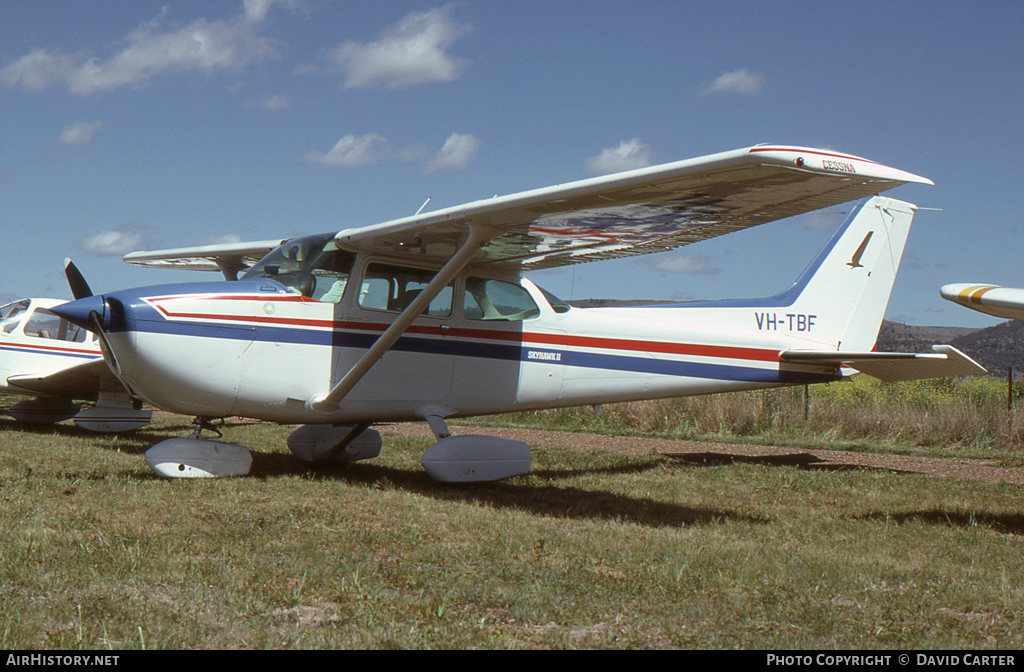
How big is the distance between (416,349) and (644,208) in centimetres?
249

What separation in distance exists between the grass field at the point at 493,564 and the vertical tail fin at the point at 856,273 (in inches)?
118

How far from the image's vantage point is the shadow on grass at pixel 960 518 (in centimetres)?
557

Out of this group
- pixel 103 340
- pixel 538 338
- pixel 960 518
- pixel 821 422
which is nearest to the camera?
pixel 960 518

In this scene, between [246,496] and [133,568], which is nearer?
[133,568]

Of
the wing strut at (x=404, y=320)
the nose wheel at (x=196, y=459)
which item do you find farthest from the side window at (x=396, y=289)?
the nose wheel at (x=196, y=459)

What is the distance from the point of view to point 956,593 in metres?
3.71

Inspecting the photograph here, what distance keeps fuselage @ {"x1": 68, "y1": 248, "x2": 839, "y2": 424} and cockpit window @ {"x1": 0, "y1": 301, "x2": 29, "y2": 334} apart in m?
8.02

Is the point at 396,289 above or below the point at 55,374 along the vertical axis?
above

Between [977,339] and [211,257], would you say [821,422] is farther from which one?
[977,339]

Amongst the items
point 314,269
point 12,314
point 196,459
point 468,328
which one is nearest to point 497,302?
point 468,328

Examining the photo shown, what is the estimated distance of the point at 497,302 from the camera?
760 cm

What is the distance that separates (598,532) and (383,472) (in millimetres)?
3564
